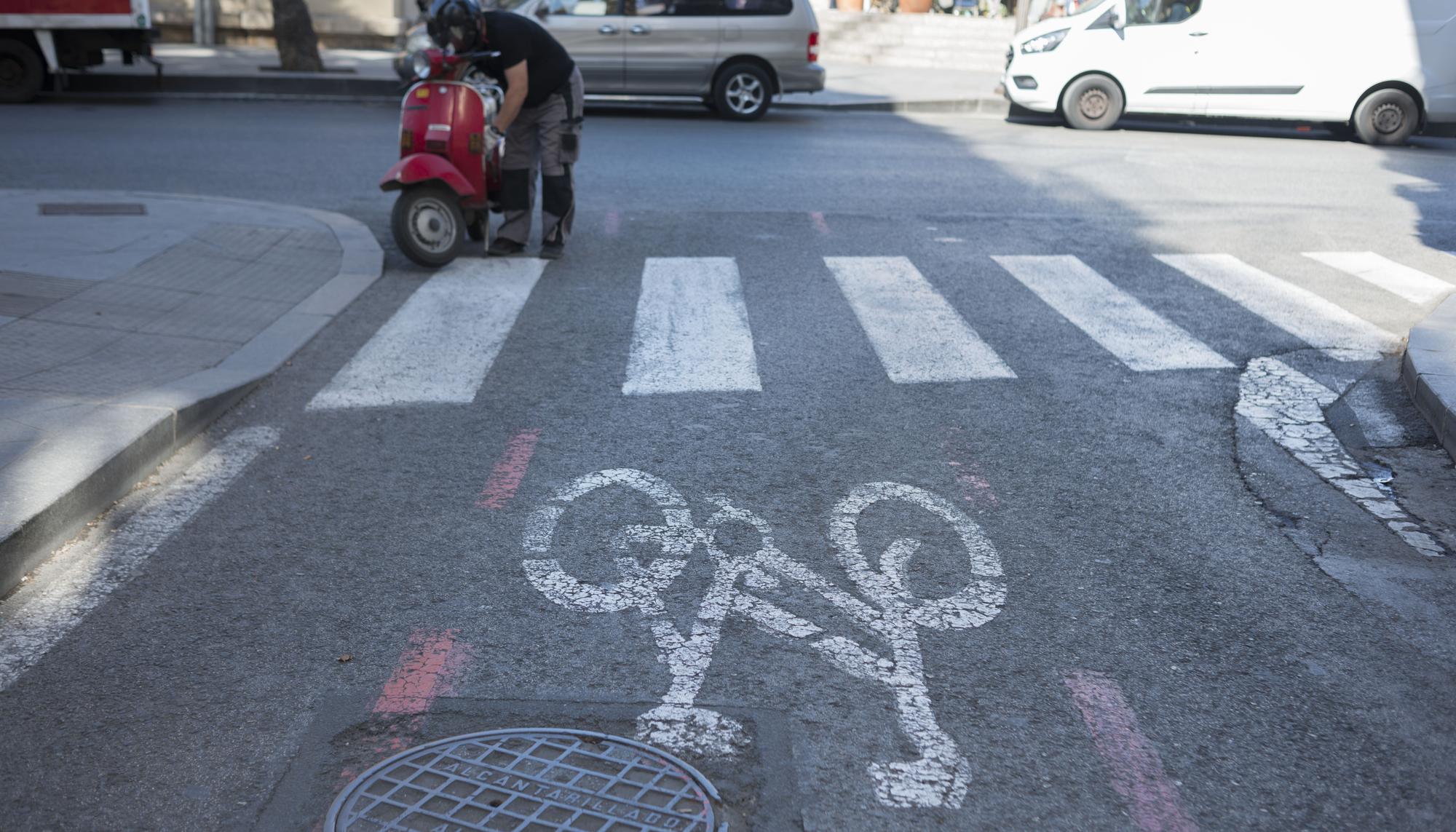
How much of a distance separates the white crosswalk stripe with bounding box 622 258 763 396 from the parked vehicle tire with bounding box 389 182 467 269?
1264mm

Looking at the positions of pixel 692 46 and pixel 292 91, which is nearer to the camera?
pixel 692 46

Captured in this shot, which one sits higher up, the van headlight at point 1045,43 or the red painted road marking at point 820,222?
the van headlight at point 1045,43

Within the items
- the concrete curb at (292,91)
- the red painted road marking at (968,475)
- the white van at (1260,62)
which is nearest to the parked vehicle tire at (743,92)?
the concrete curb at (292,91)

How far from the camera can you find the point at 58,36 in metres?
17.0

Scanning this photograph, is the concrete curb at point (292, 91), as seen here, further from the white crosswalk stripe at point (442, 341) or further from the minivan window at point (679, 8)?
the white crosswalk stripe at point (442, 341)

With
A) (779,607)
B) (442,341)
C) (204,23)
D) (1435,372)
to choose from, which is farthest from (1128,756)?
(204,23)

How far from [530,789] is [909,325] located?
15.6 feet

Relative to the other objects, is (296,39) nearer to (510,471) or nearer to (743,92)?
(743,92)

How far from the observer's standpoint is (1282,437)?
18.6 feet

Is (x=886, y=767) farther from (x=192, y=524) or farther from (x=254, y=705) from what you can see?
(x=192, y=524)

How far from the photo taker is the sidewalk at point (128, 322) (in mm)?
4590

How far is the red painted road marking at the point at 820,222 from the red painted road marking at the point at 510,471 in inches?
192

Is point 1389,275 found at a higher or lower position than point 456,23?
lower

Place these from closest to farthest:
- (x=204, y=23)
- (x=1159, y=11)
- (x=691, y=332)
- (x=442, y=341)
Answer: (x=442, y=341), (x=691, y=332), (x=1159, y=11), (x=204, y=23)
